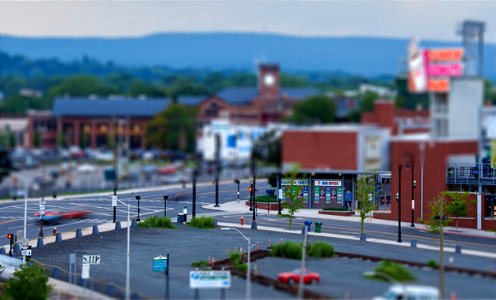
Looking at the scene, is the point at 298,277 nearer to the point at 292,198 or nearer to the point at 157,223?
the point at 292,198

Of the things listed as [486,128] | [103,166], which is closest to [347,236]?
[486,128]

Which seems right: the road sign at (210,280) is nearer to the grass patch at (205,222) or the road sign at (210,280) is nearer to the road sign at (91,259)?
the road sign at (91,259)

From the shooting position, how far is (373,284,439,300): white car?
45938mm

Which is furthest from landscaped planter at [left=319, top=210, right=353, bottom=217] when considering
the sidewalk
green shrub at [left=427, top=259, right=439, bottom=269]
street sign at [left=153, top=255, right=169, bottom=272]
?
street sign at [left=153, top=255, right=169, bottom=272]

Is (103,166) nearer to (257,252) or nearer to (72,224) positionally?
(72,224)

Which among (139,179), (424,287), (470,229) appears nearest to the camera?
→ (424,287)

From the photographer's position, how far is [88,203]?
263ft

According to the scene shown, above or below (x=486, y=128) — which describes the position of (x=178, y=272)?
below

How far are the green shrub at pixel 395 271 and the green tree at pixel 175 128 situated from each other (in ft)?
423

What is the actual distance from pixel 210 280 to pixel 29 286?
991 centimetres

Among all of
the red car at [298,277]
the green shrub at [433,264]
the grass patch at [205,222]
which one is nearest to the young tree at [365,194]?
the green shrub at [433,264]

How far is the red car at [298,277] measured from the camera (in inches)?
2053

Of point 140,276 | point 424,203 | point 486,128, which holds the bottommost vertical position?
point 140,276

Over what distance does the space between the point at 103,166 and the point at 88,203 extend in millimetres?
92334
